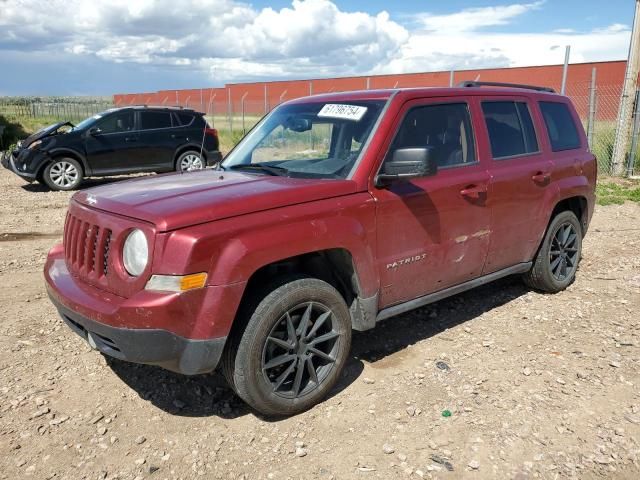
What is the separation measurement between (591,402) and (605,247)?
416 cm

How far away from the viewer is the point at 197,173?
4133mm

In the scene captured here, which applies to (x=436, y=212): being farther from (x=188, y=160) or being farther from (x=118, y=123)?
(x=188, y=160)

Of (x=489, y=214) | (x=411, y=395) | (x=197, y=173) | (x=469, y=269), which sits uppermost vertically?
(x=197, y=173)

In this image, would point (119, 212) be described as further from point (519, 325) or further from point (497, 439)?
point (519, 325)

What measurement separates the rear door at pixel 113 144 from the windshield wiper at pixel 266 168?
8.67m

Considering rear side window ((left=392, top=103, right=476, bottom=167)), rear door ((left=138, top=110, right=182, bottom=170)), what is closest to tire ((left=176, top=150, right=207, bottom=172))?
rear door ((left=138, top=110, right=182, bottom=170))

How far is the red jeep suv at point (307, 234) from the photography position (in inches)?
112

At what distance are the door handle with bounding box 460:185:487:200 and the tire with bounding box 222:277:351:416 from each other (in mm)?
1276

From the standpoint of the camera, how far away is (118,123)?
1200 centimetres

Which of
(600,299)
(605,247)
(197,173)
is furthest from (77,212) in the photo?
(605,247)

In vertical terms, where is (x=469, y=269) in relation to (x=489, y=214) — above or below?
below

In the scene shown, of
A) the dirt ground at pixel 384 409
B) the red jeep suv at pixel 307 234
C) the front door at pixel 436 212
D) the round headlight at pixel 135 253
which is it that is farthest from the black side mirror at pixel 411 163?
the round headlight at pixel 135 253

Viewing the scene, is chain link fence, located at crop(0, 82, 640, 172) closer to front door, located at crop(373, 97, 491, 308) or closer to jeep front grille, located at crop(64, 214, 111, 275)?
front door, located at crop(373, 97, 491, 308)

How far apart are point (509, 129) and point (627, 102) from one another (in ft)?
31.4
